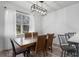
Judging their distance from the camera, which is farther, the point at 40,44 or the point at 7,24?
the point at 7,24

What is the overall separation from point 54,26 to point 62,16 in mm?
789

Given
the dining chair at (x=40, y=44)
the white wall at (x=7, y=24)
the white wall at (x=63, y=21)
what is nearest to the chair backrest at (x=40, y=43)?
the dining chair at (x=40, y=44)

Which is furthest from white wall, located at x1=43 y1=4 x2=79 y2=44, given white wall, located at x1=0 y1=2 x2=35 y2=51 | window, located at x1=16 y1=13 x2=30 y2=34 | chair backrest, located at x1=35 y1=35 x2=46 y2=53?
chair backrest, located at x1=35 y1=35 x2=46 y2=53

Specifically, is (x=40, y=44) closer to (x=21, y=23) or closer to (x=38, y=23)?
(x=21, y=23)

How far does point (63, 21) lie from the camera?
530 centimetres

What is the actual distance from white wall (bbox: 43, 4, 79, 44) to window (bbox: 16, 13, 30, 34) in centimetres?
124

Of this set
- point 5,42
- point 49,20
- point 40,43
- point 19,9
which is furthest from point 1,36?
point 49,20

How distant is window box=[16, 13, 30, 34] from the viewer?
16.0 feet

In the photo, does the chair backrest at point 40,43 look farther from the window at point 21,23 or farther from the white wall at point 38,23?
the white wall at point 38,23

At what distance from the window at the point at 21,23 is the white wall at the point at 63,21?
1240 mm

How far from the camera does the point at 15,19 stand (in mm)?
4648

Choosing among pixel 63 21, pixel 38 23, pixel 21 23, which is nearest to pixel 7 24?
pixel 21 23

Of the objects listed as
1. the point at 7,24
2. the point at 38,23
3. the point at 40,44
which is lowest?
the point at 40,44

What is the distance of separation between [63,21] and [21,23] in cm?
238
